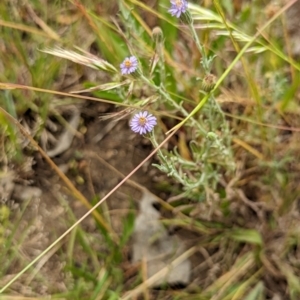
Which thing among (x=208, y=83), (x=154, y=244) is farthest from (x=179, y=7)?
(x=154, y=244)

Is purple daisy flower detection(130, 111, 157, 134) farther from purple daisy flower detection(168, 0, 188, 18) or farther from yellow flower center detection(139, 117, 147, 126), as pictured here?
purple daisy flower detection(168, 0, 188, 18)

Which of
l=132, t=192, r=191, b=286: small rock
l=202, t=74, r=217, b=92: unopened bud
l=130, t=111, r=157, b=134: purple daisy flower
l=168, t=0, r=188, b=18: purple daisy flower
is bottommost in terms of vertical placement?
l=132, t=192, r=191, b=286: small rock

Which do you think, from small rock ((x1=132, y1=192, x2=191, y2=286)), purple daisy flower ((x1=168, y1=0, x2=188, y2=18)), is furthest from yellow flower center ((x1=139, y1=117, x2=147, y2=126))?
small rock ((x1=132, y1=192, x2=191, y2=286))

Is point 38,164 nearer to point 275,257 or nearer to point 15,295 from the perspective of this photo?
point 15,295

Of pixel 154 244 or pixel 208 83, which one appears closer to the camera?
pixel 208 83

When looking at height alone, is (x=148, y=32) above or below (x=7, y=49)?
above

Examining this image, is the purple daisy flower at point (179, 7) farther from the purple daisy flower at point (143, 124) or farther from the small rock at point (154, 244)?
the small rock at point (154, 244)

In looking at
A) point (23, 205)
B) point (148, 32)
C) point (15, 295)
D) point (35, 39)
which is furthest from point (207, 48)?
point (15, 295)

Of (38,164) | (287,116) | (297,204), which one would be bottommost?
(38,164)

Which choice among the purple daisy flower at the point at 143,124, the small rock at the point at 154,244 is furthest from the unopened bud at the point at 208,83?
the small rock at the point at 154,244

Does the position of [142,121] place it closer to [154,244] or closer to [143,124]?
[143,124]

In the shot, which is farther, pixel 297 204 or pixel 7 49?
pixel 7 49
